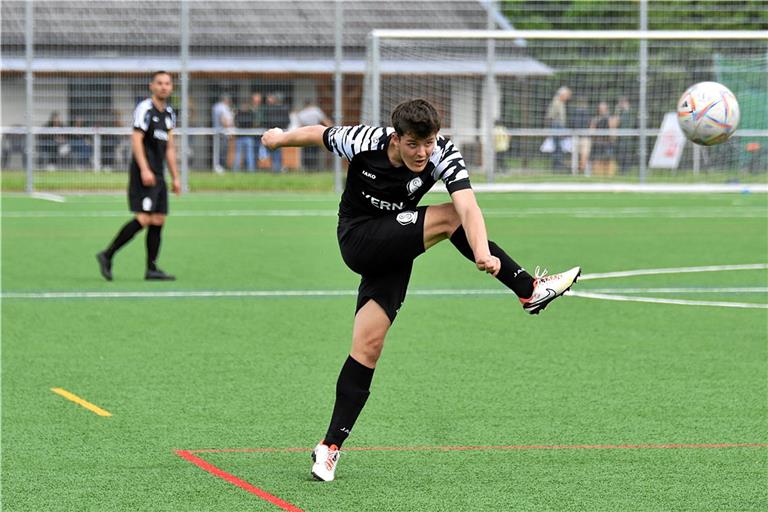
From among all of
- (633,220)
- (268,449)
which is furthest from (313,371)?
(633,220)

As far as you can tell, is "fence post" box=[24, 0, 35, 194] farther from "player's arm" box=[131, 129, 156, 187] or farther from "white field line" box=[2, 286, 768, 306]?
"white field line" box=[2, 286, 768, 306]

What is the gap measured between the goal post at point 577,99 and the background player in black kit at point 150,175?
7806 millimetres

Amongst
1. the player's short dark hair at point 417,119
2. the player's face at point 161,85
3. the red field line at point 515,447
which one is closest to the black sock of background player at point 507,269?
the player's short dark hair at point 417,119

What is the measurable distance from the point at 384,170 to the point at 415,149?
30 centimetres

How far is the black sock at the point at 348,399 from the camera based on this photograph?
20.6 feet

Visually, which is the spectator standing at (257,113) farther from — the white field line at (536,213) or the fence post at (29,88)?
the white field line at (536,213)

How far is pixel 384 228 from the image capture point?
6.30 metres

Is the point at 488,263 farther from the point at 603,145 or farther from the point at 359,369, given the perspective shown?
the point at 603,145

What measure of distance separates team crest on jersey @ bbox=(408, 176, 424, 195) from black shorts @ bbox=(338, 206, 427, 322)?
115mm

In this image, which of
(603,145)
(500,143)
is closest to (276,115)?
(500,143)

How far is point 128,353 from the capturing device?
9.58 metres

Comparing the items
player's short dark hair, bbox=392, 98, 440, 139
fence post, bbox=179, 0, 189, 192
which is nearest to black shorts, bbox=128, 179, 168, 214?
player's short dark hair, bbox=392, 98, 440, 139

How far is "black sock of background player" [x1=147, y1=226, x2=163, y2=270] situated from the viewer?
13922 mm

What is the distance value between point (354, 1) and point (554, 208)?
283 inches
